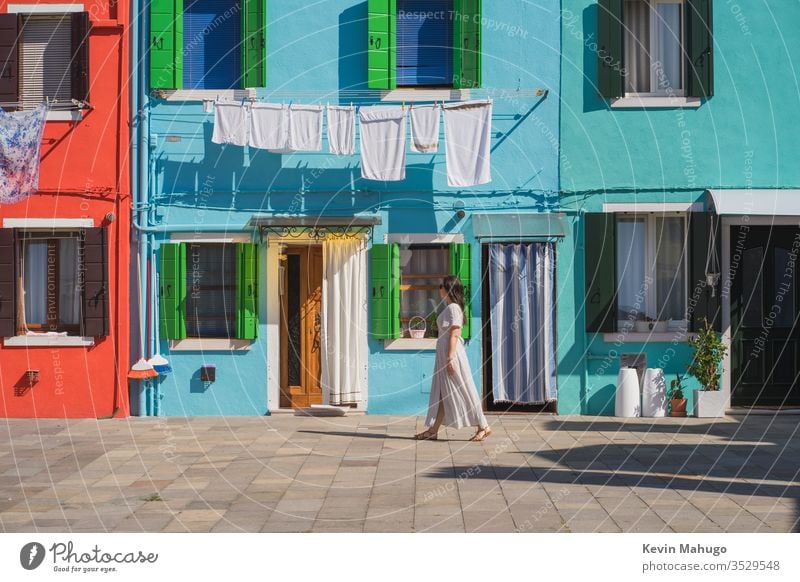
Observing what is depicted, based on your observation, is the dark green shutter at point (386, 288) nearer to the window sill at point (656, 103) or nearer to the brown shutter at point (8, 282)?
the window sill at point (656, 103)

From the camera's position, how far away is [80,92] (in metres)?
17.0

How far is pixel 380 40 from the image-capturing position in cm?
1672

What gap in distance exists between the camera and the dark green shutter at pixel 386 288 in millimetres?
16734

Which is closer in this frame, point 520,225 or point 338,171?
point 520,225

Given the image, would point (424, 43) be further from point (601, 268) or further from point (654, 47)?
point (601, 268)

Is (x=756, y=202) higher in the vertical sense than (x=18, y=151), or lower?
lower

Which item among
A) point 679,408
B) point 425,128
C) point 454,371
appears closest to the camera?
point 454,371

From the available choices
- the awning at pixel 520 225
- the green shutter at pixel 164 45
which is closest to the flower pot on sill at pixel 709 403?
the awning at pixel 520 225

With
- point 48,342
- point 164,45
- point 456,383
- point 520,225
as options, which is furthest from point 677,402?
point 48,342

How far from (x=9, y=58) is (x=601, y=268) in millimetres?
8936

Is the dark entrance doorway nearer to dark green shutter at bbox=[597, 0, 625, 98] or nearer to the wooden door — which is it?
dark green shutter at bbox=[597, 0, 625, 98]

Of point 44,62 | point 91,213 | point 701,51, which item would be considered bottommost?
point 91,213
